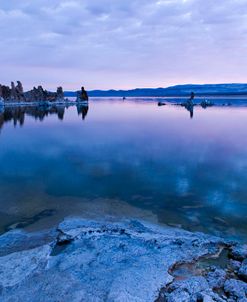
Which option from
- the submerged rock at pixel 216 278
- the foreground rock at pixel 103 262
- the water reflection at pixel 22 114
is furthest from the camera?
the water reflection at pixel 22 114

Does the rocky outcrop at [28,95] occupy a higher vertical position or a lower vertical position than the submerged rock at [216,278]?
higher

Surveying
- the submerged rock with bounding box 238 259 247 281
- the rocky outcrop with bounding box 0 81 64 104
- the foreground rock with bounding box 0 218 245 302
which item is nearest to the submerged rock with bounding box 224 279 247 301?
the foreground rock with bounding box 0 218 245 302

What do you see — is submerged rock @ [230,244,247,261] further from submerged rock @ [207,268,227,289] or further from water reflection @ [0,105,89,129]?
water reflection @ [0,105,89,129]

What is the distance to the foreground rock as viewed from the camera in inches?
226

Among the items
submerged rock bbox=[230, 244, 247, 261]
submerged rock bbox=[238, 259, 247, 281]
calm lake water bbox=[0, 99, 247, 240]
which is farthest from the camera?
calm lake water bbox=[0, 99, 247, 240]

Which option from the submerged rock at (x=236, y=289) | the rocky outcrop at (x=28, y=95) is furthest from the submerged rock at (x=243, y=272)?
the rocky outcrop at (x=28, y=95)

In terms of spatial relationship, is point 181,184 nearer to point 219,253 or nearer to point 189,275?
point 219,253

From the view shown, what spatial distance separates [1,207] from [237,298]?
27.6 ft

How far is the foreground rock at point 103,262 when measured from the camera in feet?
18.9

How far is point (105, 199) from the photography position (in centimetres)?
1148

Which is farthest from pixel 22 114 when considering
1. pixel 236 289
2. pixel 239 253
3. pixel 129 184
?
pixel 236 289

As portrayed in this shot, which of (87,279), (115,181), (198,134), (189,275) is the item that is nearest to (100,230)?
(87,279)

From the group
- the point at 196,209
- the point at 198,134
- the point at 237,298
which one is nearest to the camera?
the point at 237,298

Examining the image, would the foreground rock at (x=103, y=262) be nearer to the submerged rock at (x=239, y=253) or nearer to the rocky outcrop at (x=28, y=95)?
the submerged rock at (x=239, y=253)
